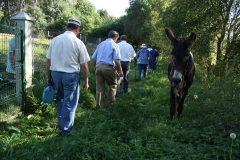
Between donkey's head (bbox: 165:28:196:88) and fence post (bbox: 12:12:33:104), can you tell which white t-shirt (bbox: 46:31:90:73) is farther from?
donkey's head (bbox: 165:28:196:88)

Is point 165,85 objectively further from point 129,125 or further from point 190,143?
point 190,143

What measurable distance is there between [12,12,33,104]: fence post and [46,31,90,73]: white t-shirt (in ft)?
4.85

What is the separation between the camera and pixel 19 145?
3514 millimetres

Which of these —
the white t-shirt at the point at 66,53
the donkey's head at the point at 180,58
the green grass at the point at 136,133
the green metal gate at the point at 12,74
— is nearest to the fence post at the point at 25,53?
the green metal gate at the point at 12,74

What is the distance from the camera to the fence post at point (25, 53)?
5.07m

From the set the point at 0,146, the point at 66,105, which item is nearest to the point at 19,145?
the point at 0,146

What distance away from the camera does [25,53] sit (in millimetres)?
5227

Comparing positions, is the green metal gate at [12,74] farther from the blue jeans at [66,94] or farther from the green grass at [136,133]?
the blue jeans at [66,94]

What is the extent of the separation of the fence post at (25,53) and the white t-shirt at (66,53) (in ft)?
4.85

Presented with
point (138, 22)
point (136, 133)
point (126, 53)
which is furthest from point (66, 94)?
point (138, 22)

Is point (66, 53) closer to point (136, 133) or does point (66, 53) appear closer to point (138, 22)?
→ point (136, 133)

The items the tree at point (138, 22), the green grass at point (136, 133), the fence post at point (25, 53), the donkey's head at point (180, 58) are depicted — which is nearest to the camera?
the green grass at point (136, 133)

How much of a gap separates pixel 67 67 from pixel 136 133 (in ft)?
5.43

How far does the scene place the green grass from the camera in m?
3.14
